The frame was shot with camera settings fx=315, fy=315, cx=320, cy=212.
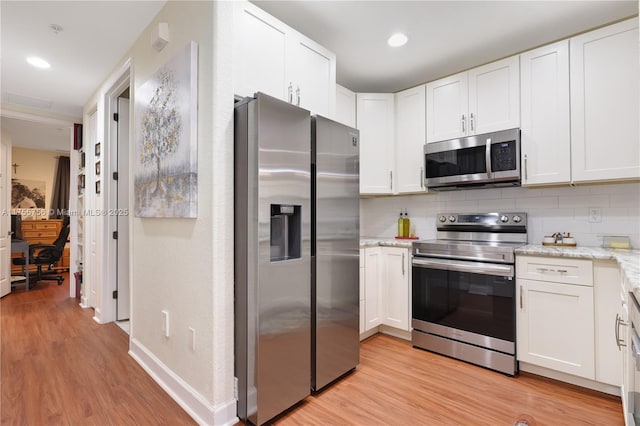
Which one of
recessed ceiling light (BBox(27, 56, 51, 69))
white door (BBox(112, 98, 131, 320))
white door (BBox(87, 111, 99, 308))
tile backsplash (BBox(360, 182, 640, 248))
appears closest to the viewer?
tile backsplash (BBox(360, 182, 640, 248))

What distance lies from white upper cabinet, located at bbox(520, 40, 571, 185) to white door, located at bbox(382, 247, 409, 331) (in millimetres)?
1215

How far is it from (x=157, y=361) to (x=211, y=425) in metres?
0.79

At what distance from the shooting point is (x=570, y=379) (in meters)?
2.16

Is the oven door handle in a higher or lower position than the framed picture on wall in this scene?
lower

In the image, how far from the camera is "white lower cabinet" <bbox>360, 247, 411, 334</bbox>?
2852mm

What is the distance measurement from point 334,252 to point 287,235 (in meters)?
0.38

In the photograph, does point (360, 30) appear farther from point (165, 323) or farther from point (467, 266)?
point (165, 323)

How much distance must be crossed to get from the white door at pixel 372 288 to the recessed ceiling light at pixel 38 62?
3426 millimetres

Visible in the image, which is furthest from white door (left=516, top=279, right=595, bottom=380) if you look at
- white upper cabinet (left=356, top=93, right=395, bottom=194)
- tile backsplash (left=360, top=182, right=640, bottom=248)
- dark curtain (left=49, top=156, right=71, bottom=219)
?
dark curtain (left=49, top=156, right=71, bottom=219)

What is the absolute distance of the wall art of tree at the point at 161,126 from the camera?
200 cm

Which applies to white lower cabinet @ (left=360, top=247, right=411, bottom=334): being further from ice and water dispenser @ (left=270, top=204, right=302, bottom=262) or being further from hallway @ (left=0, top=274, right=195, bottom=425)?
hallway @ (left=0, top=274, right=195, bottom=425)

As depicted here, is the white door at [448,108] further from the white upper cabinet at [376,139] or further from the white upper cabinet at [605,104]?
the white upper cabinet at [605,104]

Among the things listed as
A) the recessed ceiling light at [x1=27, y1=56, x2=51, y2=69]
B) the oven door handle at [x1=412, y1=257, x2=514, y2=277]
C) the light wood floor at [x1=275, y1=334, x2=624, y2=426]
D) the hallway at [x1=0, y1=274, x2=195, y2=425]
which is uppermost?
the recessed ceiling light at [x1=27, y1=56, x2=51, y2=69]

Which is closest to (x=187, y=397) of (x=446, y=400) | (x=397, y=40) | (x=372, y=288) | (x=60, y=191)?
(x=446, y=400)
